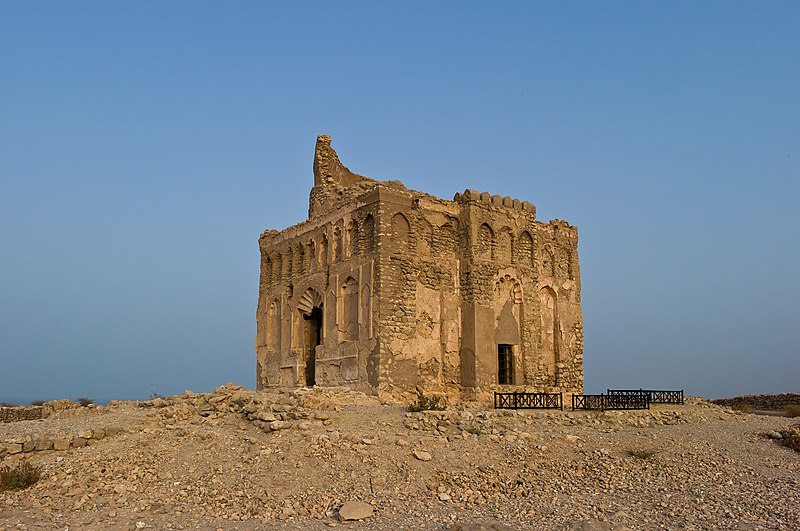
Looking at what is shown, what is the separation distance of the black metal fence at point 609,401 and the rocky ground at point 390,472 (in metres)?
2.59

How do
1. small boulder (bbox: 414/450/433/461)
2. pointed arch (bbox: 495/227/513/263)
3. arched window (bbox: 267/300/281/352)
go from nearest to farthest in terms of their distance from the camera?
small boulder (bbox: 414/450/433/461), pointed arch (bbox: 495/227/513/263), arched window (bbox: 267/300/281/352)

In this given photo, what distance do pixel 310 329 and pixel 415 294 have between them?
5.07 m

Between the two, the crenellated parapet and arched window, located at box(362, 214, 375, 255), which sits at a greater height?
the crenellated parapet

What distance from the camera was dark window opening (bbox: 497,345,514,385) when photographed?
22062 millimetres

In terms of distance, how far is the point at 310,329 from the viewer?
23781 millimetres

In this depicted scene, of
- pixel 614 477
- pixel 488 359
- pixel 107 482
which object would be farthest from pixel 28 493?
pixel 488 359

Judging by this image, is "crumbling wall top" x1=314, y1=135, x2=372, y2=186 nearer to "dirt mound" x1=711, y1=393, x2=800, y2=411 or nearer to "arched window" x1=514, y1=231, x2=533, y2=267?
"arched window" x1=514, y1=231, x2=533, y2=267

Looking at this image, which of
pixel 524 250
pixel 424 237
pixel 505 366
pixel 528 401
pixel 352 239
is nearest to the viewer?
pixel 528 401

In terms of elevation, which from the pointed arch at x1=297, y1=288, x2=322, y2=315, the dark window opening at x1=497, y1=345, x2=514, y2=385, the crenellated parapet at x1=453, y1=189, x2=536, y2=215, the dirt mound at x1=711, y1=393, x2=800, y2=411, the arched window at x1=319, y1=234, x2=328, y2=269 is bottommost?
the dirt mound at x1=711, y1=393, x2=800, y2=411

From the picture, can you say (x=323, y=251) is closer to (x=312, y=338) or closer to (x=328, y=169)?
(x=312, y=338)

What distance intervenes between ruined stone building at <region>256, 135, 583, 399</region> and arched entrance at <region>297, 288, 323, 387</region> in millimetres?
44

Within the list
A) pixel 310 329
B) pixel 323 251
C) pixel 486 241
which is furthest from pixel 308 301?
pixel 486 241

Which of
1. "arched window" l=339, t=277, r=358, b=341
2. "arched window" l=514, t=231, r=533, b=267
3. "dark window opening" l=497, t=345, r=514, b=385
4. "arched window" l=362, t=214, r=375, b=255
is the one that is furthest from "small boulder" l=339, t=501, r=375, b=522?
"arched window" l=514, t=231, r=533, b=267

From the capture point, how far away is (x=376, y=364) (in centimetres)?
1927
